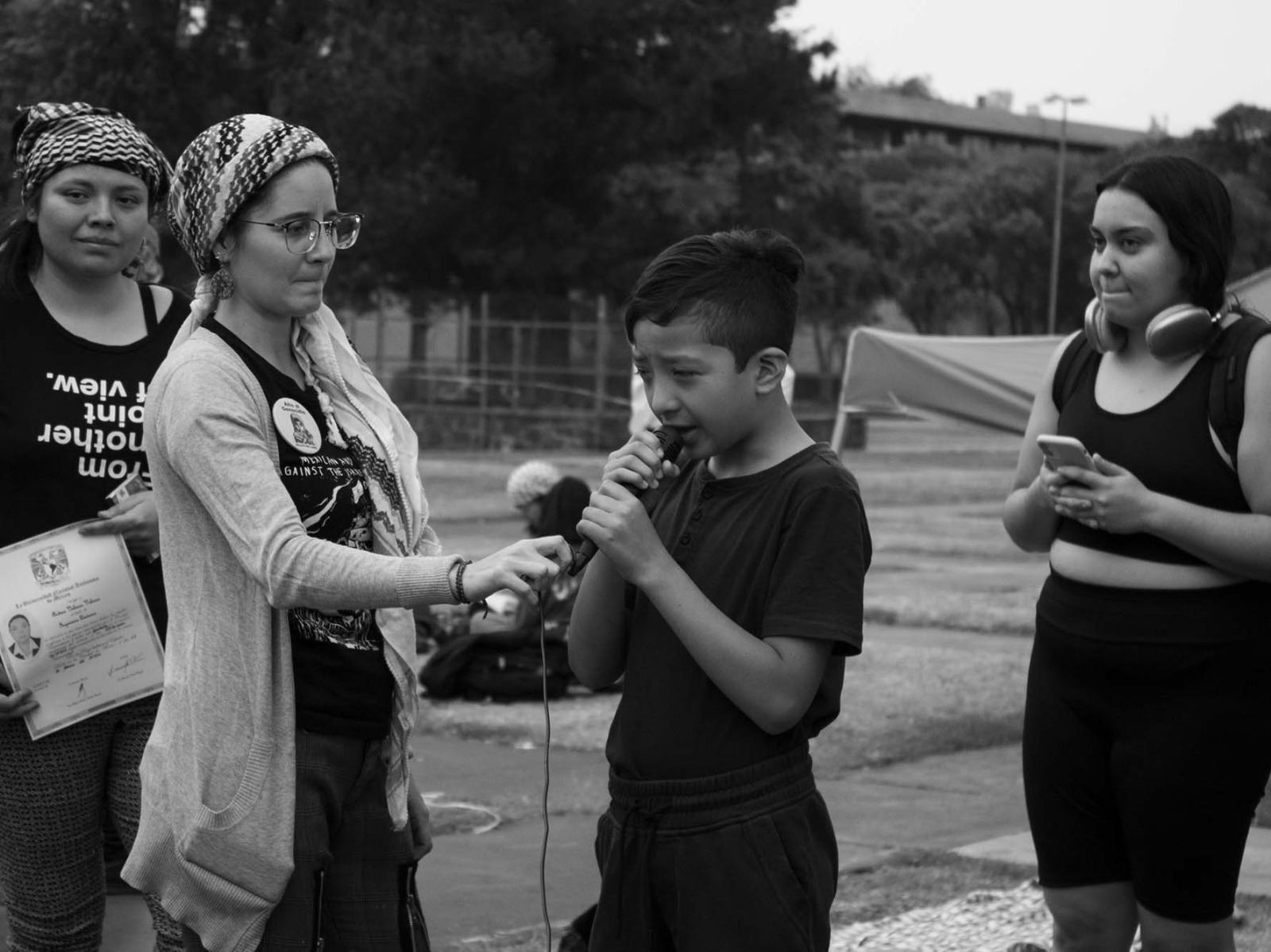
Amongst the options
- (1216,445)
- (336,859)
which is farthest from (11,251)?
(1216,445)

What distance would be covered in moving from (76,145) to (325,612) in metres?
1.29

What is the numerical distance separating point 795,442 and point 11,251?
1773 mm

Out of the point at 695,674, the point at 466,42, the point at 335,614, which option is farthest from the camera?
the point at 466,42

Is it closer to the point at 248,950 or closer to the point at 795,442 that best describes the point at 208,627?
the point at 248,950

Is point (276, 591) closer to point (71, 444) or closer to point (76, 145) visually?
point (71, 444)

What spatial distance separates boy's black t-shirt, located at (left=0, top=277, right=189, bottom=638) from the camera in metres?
3.45

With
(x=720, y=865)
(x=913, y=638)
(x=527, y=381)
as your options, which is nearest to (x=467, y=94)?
(x=527, y=381)

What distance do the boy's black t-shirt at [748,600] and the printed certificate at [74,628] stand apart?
48.2 inches

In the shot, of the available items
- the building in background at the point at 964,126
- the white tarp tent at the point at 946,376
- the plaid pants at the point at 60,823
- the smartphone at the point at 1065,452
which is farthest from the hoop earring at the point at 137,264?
the building in background at the point at 964,126

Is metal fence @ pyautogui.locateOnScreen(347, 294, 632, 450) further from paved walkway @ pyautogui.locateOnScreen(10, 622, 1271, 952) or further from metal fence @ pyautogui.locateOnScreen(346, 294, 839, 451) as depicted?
paved walkway @ pyautogui.locateOnScreen(10, 622, 1271, 952)

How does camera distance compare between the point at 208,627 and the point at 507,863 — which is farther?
the point at 507,863

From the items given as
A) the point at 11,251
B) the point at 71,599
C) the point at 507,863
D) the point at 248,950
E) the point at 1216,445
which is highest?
the point at 11,251

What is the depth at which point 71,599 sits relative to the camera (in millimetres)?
3504

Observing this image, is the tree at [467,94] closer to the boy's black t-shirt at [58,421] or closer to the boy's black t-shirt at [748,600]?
the boy's black t-shirt at [58,421]
